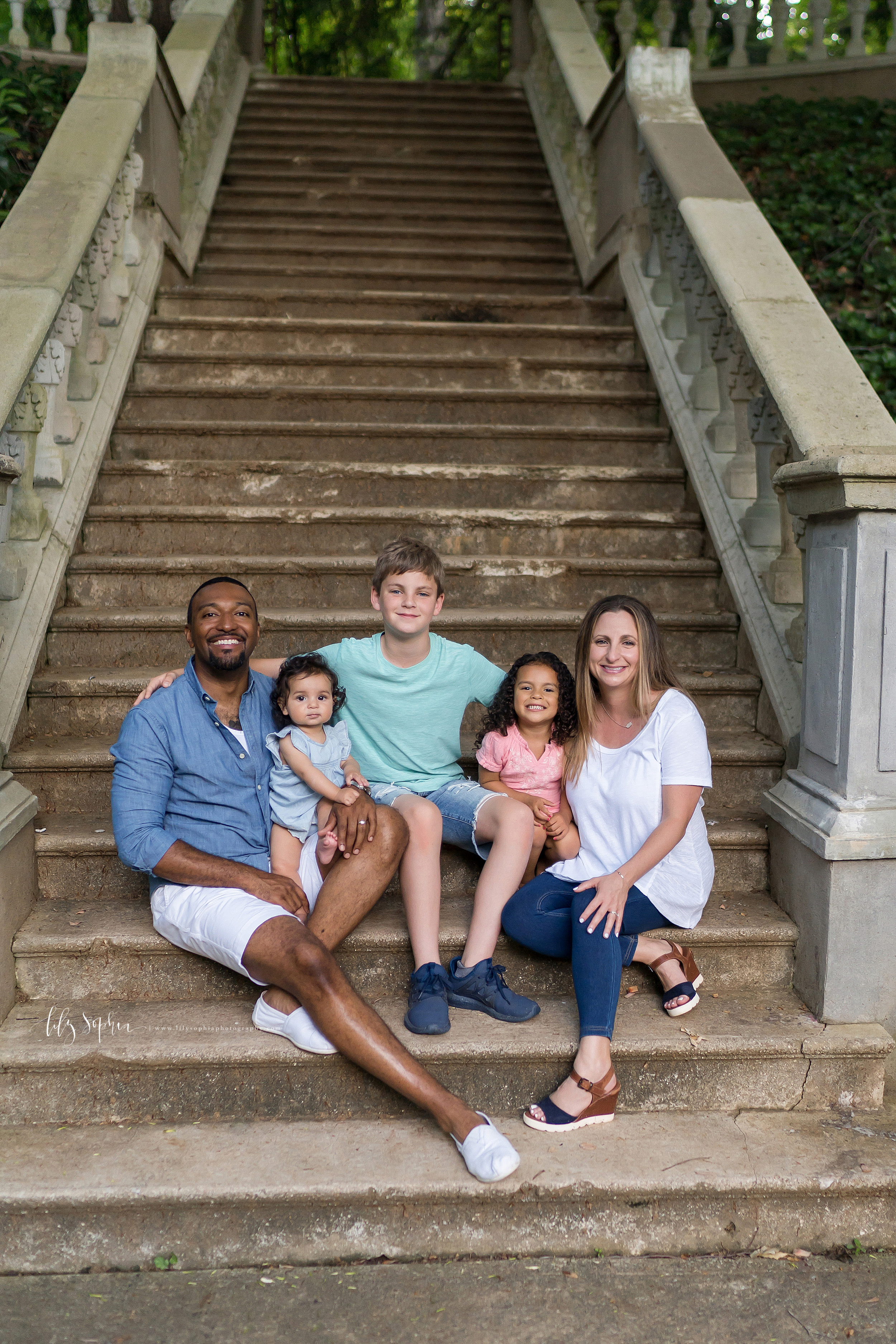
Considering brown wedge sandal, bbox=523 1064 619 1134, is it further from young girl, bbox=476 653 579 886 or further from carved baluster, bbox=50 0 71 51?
carved baluster, bbox=50 0 71 51

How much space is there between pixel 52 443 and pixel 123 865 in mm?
1734

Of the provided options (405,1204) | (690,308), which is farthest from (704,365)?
(405,1204)

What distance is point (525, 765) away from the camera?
118 inches

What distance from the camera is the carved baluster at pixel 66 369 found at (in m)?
3.84

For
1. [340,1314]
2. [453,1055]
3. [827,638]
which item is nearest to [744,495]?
[827,638]

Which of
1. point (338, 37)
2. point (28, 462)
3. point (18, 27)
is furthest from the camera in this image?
point (338, 37)

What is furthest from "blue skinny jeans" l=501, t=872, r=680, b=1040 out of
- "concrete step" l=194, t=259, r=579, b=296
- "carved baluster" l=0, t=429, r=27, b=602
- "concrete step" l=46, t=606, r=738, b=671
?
"concrete step" l=194, t=259, r=579, b=296

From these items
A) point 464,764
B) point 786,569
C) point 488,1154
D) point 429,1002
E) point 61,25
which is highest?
point 61,25

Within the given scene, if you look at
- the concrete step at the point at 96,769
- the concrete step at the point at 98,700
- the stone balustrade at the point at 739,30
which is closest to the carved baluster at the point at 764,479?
the concrete step at the point at 98,700

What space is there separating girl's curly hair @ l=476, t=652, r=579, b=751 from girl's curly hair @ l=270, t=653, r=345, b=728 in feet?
1.44

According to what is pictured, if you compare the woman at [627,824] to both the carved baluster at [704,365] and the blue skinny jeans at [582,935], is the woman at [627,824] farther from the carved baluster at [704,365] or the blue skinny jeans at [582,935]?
the carved baluster at [704,365]

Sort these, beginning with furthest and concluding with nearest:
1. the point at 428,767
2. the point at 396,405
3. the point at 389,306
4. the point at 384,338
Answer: the point at 389,306, the point at 384,338, the point at 396,405, the point at 428,767

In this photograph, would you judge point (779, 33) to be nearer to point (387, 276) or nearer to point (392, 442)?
point (387, 276)

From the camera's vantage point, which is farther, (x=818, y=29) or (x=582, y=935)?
(x=818, y=29)
